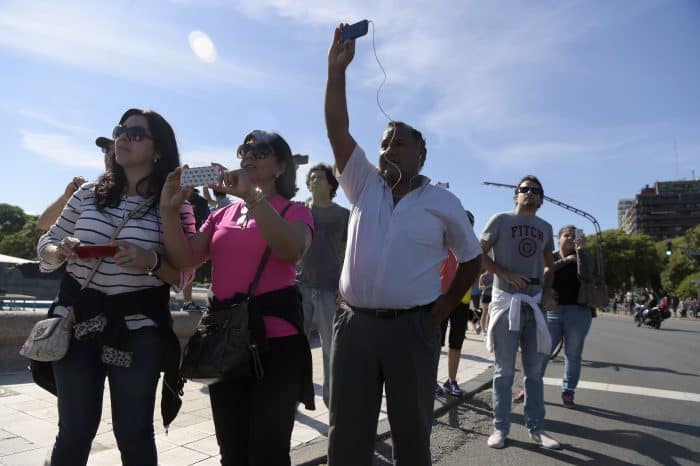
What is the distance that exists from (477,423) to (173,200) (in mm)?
3992

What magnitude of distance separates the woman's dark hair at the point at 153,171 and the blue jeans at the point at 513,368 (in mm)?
3003

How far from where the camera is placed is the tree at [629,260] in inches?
3250

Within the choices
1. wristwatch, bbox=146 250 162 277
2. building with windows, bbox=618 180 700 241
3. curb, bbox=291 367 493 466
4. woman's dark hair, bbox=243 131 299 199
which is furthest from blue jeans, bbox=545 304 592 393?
building with windows, bbox=618 180 700 241

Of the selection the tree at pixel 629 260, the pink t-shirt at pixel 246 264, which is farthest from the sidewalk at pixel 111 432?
the tree at pixel 629 260

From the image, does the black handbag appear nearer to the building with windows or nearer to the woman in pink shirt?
the woman in pink shirt

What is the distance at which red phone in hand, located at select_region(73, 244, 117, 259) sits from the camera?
2.21 meters

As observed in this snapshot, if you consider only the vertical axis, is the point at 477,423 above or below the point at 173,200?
below

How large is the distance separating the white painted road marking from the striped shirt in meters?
6.38

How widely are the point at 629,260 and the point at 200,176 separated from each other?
9156 centimetres

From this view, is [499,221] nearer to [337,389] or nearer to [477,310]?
[337,389]

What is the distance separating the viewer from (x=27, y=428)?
4004mm

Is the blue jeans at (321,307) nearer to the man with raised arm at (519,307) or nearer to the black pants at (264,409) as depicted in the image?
the man with raised arm at (519,307)

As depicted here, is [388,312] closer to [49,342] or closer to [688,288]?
[49,342]

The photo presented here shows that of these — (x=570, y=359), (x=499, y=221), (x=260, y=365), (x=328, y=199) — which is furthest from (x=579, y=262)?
(x=260, y=365)
